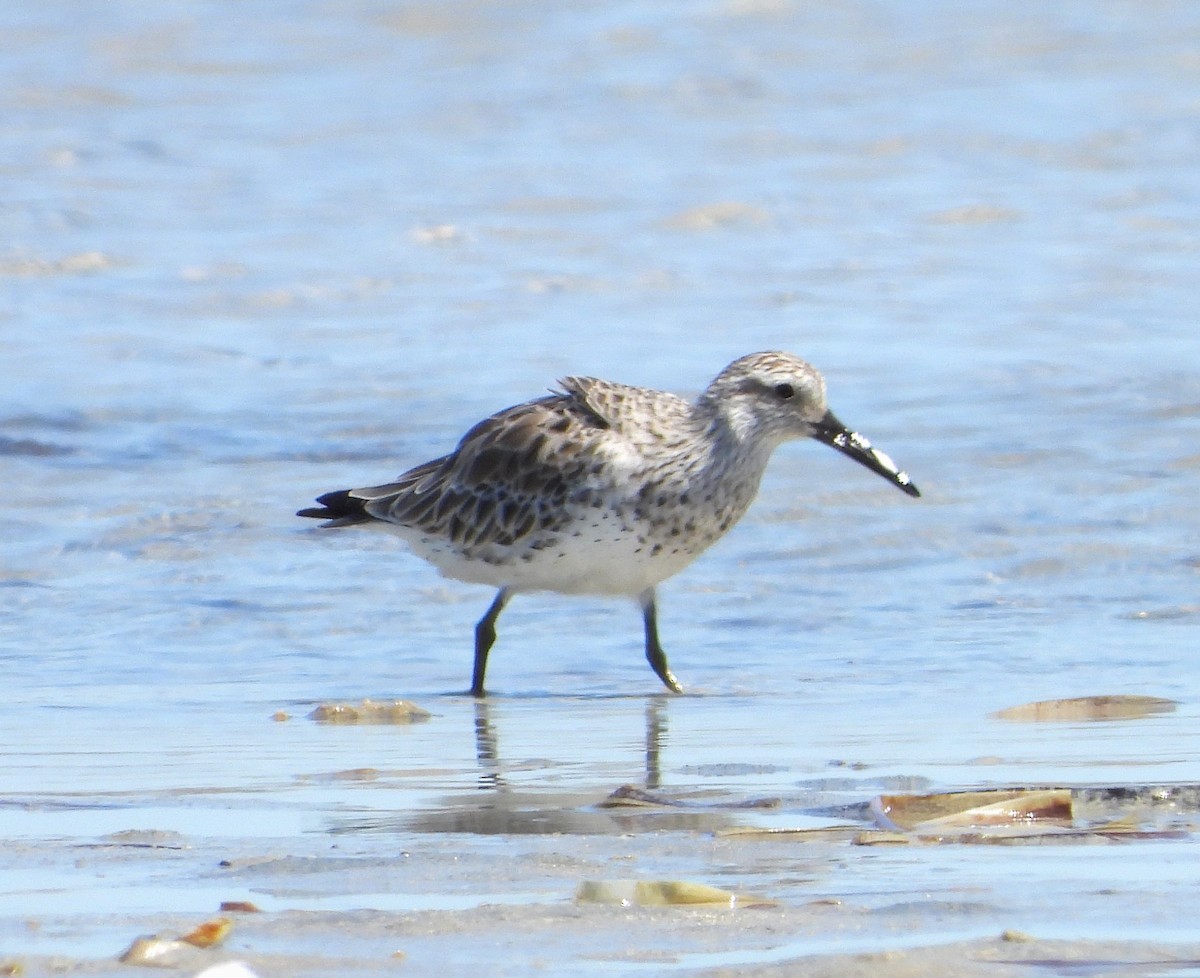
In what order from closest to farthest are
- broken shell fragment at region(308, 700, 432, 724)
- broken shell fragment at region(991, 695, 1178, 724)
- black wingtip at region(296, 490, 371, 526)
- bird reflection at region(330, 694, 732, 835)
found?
bird reflection at region(330, 694, 732, 835) → broken shell fragment at region(991, 695, 1178, 724) → broken shell fragment at region(308, 700, 432, 724) → black wingtip at region(296, 490, 371, 526)

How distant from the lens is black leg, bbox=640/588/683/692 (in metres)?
6.68

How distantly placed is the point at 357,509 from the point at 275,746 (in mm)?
2262

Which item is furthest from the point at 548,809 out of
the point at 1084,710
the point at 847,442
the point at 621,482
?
the point at 847,442

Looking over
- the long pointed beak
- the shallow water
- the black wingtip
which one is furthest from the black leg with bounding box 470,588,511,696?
the long pointed beak

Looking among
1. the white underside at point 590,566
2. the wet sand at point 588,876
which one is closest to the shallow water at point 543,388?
the wet sand at point 588,876

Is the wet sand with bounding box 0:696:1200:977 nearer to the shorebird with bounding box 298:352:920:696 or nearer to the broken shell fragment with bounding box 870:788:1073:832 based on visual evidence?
the broken shell fragment with bounding box 870:788:1073:832

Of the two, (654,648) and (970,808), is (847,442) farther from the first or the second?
(970,808)

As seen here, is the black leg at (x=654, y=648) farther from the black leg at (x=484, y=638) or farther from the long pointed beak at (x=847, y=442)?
the long pointed beak at (x=847, y=442)

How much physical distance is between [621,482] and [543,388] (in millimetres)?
4436

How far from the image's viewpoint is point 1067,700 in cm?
578

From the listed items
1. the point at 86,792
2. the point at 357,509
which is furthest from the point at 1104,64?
the point at 86,792

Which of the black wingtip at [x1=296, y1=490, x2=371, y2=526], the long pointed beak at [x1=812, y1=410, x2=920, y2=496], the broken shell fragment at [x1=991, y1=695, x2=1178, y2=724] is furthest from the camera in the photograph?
the black wingtip at [x1=296, y1=490, x2=371, y2=526]

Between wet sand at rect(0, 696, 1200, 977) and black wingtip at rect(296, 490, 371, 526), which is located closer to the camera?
wet sand at rect(0, 696, 1200, 977)

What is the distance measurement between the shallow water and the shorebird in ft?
1.06
